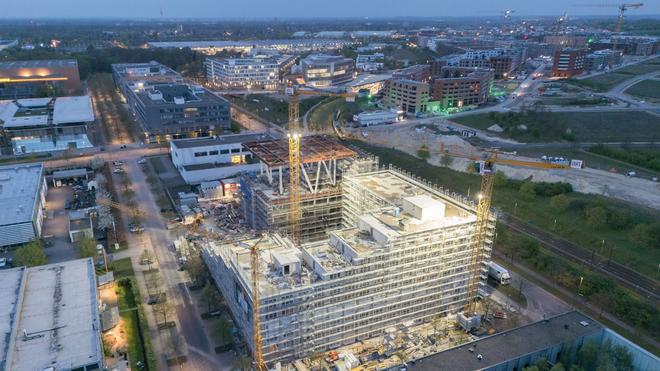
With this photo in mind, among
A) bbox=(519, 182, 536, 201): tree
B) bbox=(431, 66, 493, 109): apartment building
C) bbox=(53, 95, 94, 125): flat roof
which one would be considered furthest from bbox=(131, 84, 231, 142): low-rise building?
bbox=(519, 182, 536, 201): tree

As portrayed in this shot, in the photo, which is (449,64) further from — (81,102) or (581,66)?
(81,102)

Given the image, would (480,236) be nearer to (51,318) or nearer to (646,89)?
(51,318)

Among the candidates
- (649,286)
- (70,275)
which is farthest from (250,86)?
(649,286)

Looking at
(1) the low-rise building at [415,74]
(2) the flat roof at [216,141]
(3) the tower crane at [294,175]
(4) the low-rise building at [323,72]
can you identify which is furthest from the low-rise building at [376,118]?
(3) the tower crane at [294,175]

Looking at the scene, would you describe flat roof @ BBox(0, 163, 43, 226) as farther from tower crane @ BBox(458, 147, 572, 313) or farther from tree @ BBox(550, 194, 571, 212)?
tree @ BBox(550, 194, 571, 212)

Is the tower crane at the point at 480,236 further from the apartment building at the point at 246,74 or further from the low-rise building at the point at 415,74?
the apartment building at the point at 246,74

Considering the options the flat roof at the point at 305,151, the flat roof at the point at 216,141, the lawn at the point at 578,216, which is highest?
the flat roof at the point at 305,151
